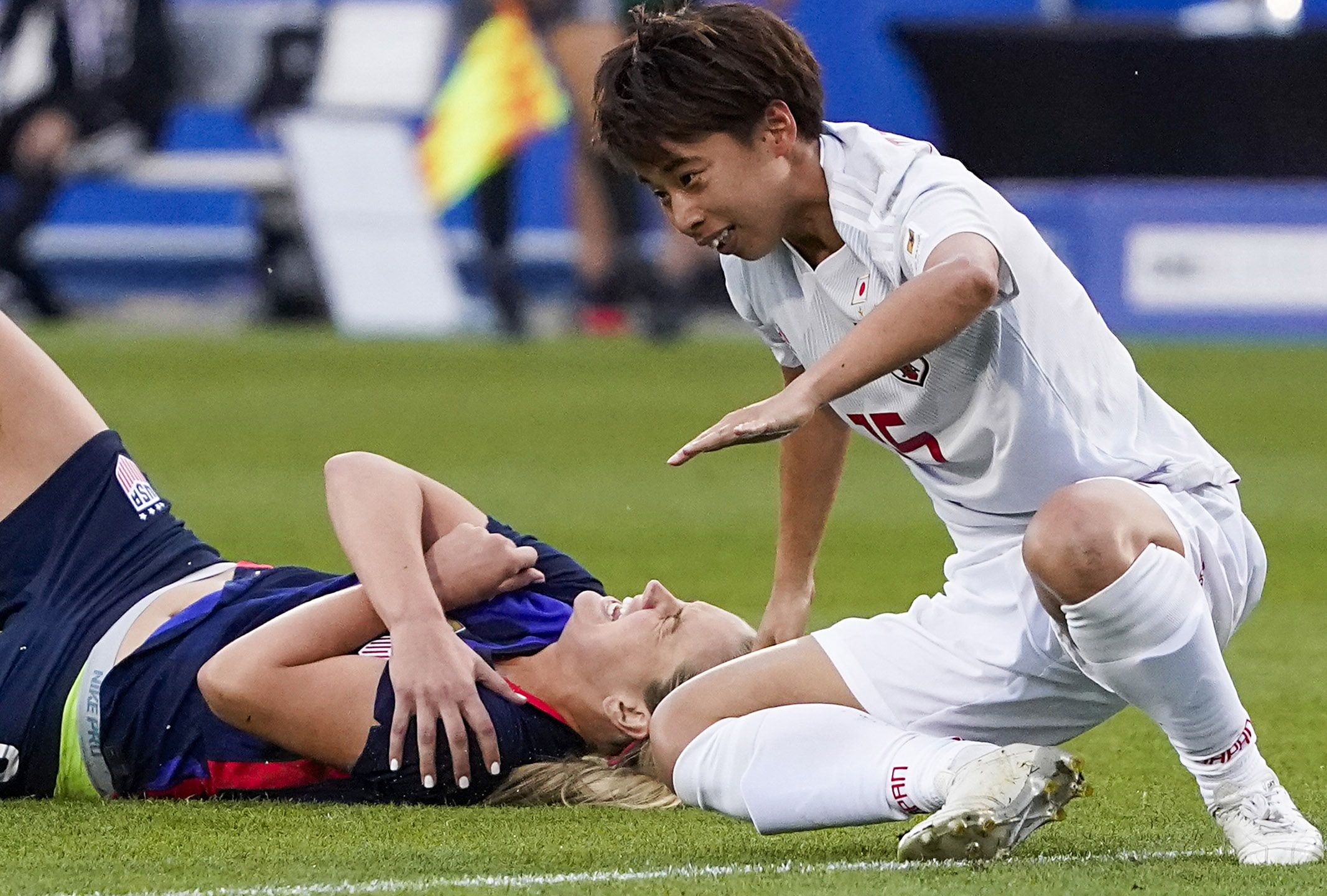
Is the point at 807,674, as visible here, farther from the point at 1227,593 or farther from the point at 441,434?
the point at 441,434

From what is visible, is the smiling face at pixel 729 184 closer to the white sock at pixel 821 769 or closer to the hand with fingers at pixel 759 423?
the hand with fingers at pixel 759 423

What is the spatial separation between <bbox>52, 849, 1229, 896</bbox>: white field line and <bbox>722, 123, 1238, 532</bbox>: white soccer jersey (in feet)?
1.76

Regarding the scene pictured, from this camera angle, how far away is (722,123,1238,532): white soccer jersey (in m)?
3.35

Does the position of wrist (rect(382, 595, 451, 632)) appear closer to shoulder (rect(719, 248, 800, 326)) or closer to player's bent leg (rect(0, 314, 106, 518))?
shoulder (rect(719, 248, 800, 326))

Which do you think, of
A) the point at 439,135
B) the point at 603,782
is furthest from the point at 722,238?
the point at 439,135

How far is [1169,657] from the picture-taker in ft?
10.3

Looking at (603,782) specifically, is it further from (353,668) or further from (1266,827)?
(1266,827)

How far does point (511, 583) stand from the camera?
4051mm

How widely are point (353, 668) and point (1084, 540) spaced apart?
4.55 feet

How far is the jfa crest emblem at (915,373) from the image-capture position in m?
3.40

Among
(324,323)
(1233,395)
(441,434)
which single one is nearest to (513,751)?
(441,434)

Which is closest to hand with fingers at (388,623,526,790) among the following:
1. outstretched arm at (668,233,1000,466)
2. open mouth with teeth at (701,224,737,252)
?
open mouth with teeth at (701,224,737,252)

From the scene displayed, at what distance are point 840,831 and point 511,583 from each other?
75 cm

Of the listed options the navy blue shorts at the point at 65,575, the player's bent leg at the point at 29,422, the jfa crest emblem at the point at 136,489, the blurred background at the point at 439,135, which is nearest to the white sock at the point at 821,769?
the navy blue shorts at the point at 65,575
